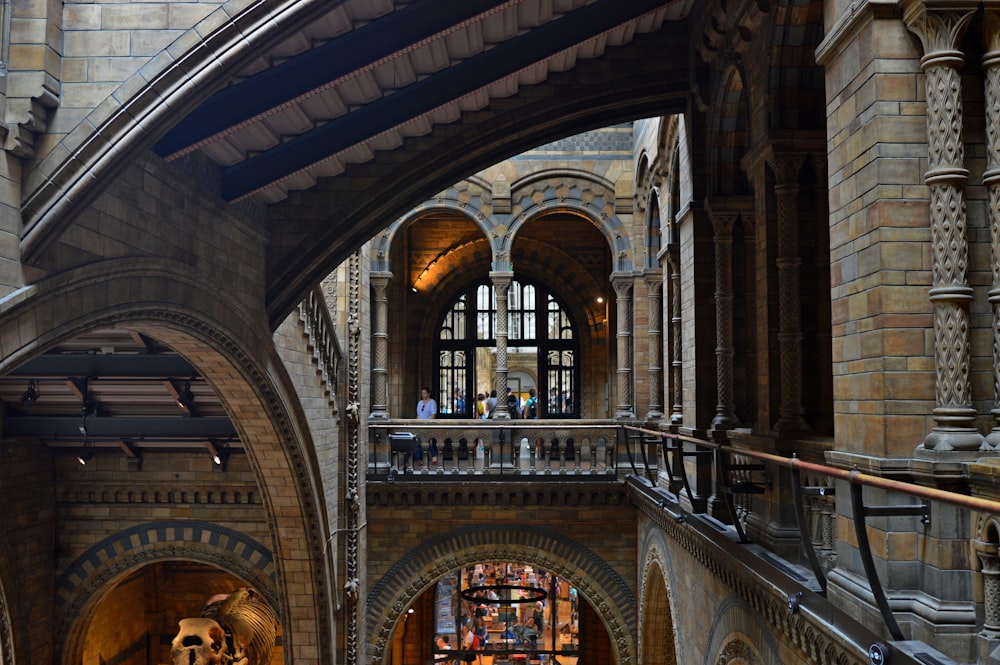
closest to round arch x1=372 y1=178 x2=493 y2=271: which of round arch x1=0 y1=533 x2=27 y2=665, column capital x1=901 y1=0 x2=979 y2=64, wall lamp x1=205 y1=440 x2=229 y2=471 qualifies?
wall lamp x1=205 y1=440 x2=229 y2=471

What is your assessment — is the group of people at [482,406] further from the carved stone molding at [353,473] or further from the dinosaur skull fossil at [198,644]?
the dinosaur skull fossil at [198,644]

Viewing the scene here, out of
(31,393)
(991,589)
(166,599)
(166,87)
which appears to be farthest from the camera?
(166,599)

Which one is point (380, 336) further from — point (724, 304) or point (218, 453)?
point (724, 304)

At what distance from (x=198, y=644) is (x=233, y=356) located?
29.3 ft

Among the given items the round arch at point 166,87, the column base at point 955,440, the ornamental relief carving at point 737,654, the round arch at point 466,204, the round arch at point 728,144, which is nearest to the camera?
the column base at point 955,440

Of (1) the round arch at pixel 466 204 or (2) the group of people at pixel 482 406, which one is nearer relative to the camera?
(1) the round arch at pixel 466 204

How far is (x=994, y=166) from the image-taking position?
4.45m

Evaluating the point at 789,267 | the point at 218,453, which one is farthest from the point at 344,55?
the point at 218,453

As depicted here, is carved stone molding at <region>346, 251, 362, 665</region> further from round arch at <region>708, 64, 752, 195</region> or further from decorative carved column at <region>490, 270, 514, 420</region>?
round arch at <region>708, 64, 752, 195</region>

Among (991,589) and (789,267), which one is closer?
(991,589)

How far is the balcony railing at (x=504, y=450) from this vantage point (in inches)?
613

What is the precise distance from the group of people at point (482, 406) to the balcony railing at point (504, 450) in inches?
33.7

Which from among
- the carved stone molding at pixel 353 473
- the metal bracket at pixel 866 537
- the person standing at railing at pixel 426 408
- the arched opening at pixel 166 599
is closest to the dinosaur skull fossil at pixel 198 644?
the arched opening at pixel 166 599

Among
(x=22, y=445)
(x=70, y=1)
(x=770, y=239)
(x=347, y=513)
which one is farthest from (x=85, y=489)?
(x=770, y=239)
